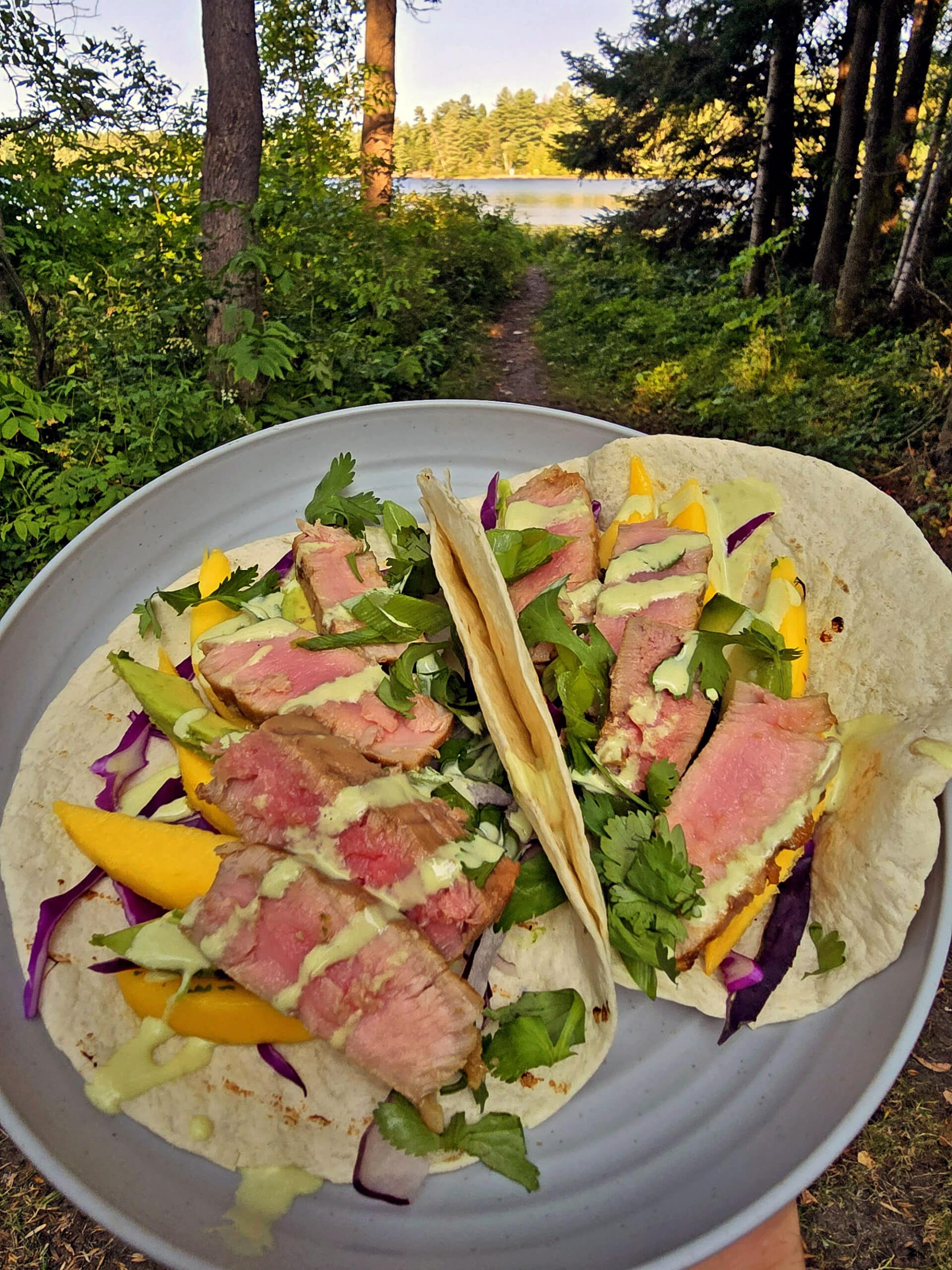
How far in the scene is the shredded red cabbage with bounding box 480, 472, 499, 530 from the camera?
2.95 meters

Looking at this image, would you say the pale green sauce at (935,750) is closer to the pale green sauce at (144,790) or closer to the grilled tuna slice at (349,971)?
the grilled tuna slice at (349,971)

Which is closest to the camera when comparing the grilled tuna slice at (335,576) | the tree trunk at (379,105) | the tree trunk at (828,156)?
the grilled tuna slice at (335,576)

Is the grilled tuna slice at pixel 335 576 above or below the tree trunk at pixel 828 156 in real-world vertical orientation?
below

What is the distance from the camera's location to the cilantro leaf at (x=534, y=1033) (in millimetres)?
1795

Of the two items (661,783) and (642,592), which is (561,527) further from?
(661,783)

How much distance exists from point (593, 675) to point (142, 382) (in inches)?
123

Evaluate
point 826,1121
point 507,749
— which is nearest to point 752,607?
point 507,749

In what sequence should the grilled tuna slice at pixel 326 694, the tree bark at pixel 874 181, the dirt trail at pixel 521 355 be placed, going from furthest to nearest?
the dirt trail at pixel 521 355, the tree bark at pixel 874 181, the grilled tuna slice at pixel 326 694

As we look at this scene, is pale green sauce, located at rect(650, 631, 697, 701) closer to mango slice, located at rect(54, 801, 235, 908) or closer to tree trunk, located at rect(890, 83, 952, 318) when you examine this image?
mango slice, located at rect(54, 801, 235, 908)

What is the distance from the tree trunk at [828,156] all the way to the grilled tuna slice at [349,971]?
5375 mm

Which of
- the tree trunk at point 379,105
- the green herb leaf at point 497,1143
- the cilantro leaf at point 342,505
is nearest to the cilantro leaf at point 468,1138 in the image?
the green herb leaf at point 497,1143

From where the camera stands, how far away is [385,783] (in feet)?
6.36

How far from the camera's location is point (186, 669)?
261 centimetres

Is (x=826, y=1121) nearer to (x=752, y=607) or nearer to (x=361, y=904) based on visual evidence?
(x=361, y=904)
